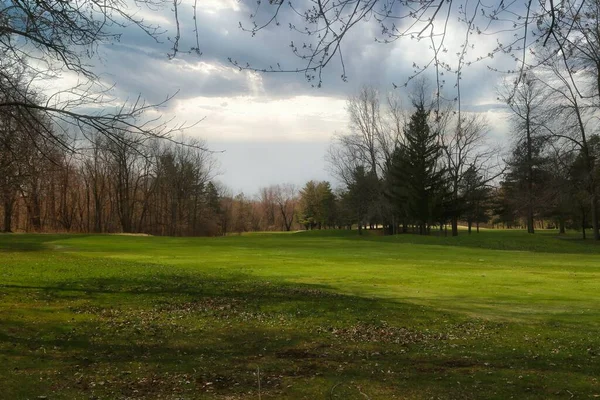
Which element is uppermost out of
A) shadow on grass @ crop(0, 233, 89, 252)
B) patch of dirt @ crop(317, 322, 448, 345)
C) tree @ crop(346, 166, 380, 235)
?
tree @ crop(346, 166, 380, 235)

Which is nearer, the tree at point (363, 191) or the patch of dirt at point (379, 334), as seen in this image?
the patch of dirt at point (379, 334)

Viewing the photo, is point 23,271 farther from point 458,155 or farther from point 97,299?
point 458,155

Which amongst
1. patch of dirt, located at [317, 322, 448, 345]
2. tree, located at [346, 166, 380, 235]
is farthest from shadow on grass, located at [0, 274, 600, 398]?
tree, located at [346, 166, 380, 235]

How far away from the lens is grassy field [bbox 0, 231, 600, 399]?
537 cm

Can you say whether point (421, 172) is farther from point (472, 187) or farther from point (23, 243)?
point (23, 243)

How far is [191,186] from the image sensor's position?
6662cm

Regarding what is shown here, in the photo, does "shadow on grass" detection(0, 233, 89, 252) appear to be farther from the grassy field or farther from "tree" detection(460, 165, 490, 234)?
"tree" detection(460, 165, 490, 234)

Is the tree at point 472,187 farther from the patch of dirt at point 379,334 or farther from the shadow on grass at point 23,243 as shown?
the patch of dirt at point 379,334

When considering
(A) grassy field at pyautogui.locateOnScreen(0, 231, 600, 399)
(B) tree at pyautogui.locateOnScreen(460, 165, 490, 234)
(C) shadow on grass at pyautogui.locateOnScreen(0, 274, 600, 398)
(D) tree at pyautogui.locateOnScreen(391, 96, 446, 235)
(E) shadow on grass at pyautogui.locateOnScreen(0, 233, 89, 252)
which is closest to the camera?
(A) grassy field at pyautogui.locateOnScreen(0, 231, 600, 399)

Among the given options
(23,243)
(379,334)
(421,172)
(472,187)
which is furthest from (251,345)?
(472,187)

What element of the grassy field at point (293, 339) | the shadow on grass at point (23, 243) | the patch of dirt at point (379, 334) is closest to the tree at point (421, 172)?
the shadow on grass at point (23, 243)

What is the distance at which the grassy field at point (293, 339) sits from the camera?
5371 millimetres

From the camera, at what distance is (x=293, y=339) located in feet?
24.6

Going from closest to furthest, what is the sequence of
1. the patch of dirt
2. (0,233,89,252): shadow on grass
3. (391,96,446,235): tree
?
the patch of dirt
(0,233,89,252): shadow on grass
(391,96,446,235): tree
